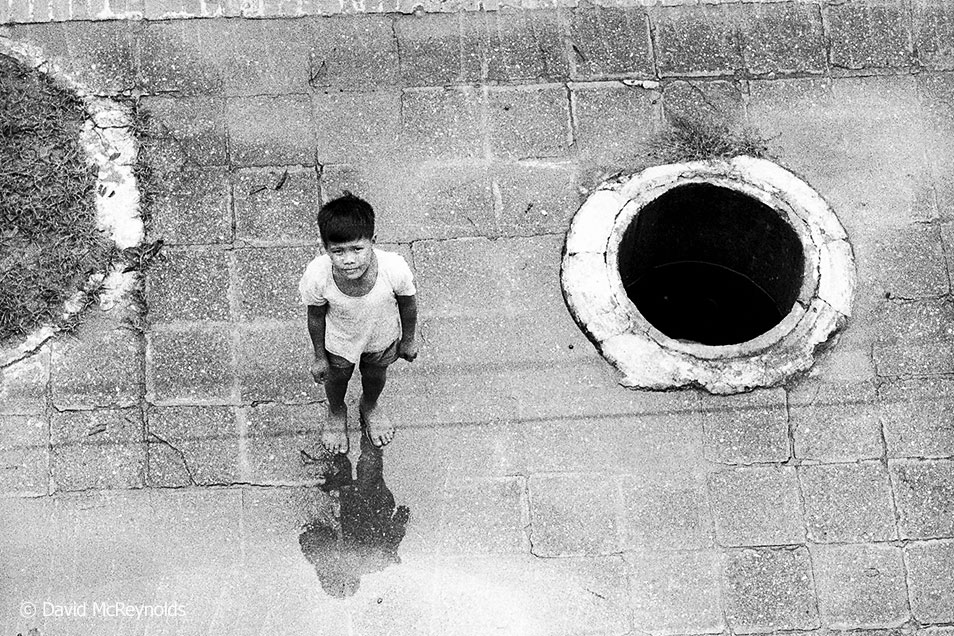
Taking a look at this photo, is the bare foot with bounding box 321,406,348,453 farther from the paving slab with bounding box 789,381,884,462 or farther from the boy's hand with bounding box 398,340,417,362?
the paving slab with bounding box 789,381,884,462

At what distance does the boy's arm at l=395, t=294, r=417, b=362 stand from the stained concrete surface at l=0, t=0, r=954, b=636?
928 mm

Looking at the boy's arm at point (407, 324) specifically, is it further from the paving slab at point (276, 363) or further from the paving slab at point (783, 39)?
the paving slab at point (783, 39)

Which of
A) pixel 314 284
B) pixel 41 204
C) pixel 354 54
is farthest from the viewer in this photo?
pixel 354 54

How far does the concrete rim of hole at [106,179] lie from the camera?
18.2 ft

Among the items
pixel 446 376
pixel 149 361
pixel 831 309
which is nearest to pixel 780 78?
pixel 831 309

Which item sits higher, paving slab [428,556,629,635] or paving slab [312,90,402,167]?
paving slab [312,90,402,167]

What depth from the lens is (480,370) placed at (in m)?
5.53

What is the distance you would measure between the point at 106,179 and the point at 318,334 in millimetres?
2209

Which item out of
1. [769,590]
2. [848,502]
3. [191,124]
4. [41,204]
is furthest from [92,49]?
[848,502]

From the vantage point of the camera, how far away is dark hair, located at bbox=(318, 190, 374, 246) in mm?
3840

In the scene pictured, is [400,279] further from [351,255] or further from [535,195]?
[535,195]

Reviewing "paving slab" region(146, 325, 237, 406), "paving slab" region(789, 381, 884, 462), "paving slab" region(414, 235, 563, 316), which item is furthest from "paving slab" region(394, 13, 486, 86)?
"paving slab" region(789, 381, 884, 462)

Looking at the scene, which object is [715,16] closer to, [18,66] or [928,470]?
[928,470]

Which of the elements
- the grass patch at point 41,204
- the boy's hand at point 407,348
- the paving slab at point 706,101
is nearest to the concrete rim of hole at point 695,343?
the paving slab at point 706,101
